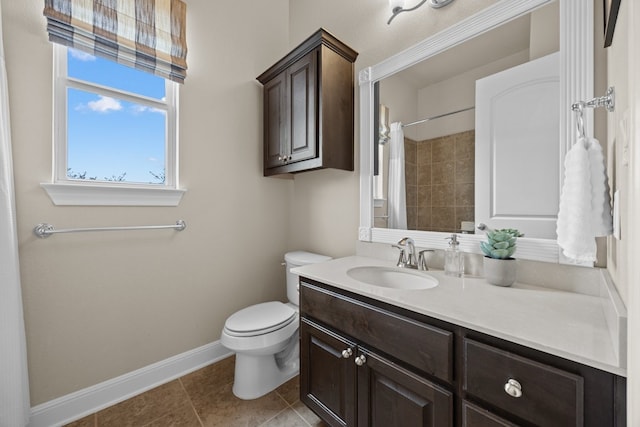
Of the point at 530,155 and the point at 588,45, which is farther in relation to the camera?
the point at 530,155

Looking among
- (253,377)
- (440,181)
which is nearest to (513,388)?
(440,181)

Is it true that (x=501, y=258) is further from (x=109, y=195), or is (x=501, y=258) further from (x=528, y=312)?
(x=109, y=195)

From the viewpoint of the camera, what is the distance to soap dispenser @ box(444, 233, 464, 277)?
122 cm

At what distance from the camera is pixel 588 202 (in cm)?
71

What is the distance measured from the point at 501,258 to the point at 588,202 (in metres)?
0.42

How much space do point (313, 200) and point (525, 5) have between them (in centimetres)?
153

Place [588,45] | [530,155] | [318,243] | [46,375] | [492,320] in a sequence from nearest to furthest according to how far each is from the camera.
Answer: [492,320] < [588,45] < [530,155] < [46,375] < [318,243]

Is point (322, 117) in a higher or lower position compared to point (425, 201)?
higher

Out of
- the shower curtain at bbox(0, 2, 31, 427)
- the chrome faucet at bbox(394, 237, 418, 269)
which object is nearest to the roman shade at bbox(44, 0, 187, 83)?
the shower curtain at bbox(0, 2, 31, 427)

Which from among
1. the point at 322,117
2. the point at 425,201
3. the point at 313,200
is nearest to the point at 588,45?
the point at 425,201

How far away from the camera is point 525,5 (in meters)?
1.11

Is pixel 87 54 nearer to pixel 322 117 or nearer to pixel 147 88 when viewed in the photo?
pixel 147 88

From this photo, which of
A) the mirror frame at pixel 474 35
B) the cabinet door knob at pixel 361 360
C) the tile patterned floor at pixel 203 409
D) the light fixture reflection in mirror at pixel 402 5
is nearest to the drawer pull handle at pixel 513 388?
the cabinet door knob at pixel 361 360

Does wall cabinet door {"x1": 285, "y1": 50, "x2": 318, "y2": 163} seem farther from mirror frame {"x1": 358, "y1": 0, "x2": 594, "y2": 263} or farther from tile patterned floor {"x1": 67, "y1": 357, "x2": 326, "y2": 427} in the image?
tile patterned floor {"x1": 67, "y1": 357, "x2": 326, "y2": 427}
